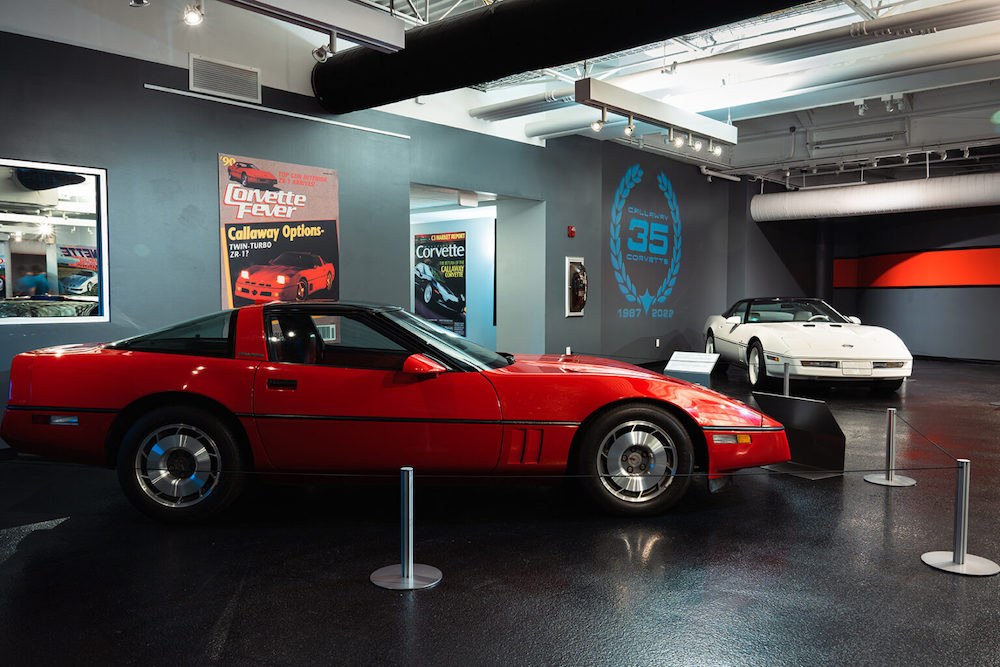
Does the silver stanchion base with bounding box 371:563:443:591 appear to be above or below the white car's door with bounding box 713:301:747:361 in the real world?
below

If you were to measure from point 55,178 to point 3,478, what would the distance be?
2384 millimetres

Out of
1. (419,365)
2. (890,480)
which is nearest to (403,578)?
(419,365)

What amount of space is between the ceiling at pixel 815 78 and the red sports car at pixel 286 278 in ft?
8.30

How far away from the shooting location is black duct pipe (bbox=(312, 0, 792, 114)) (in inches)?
174

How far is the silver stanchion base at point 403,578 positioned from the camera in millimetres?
2992

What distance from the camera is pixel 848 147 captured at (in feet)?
40.5

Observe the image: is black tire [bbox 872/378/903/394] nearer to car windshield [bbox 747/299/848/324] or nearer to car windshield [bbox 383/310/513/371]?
car windshield [bbox 747/299/848/324]

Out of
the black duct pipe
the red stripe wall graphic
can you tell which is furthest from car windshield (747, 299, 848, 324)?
the red stripe wall graphic

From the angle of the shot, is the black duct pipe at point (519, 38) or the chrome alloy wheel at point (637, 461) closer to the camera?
the chrome alloy wheel at point (637, 461)

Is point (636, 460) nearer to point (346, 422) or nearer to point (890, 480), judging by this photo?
point (346, 422)

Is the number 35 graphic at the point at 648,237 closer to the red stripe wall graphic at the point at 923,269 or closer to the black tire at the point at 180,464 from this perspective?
the red stripe wall graphic at the point at 923,269

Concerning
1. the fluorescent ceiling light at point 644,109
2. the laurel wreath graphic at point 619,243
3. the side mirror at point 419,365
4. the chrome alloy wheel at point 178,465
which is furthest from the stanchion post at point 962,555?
the laurel wreath graphic at point 619,243

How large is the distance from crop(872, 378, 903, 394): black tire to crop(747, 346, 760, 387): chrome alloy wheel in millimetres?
1369

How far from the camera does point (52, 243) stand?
19.0ft
